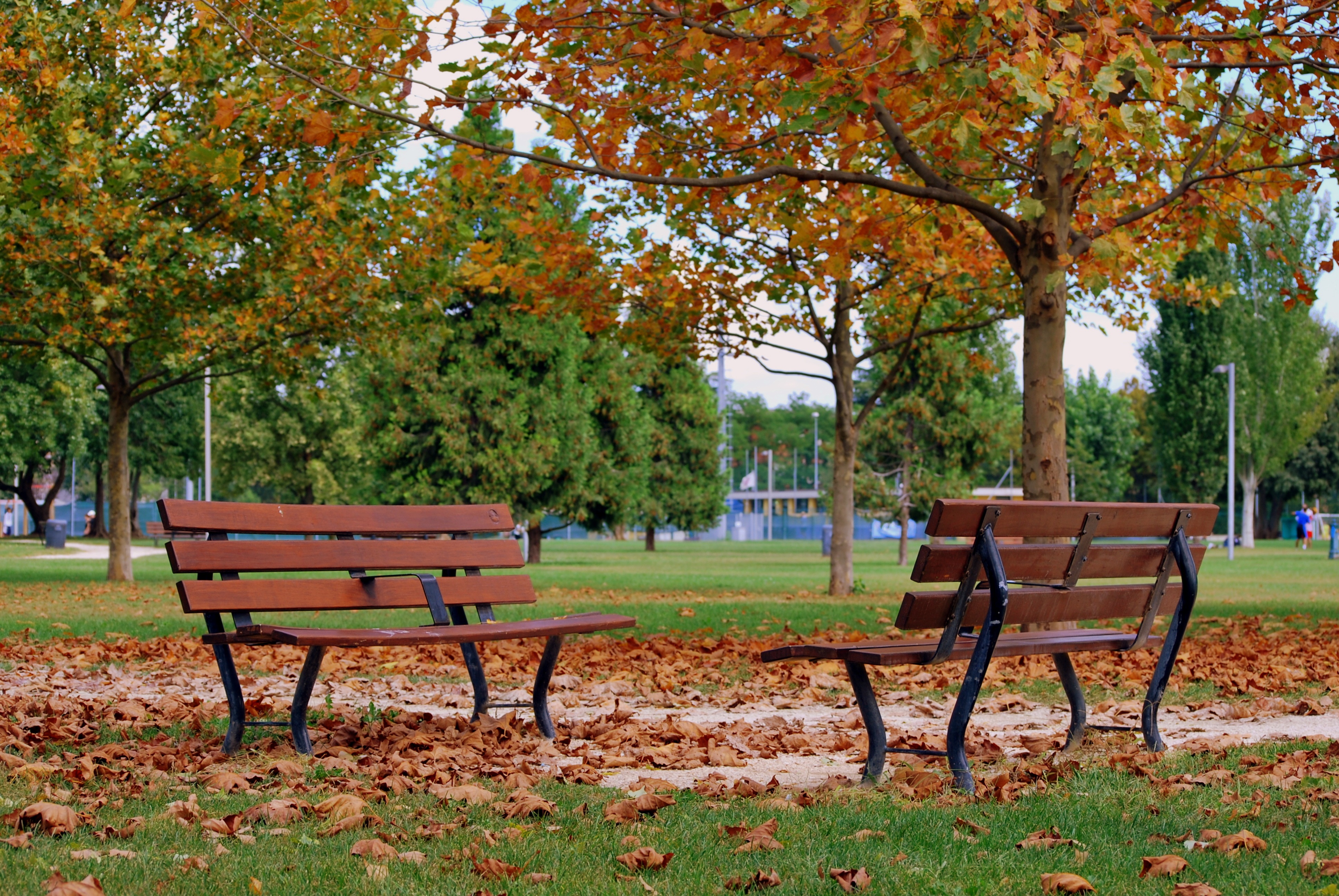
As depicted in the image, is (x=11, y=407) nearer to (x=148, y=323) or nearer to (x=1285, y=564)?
(x=148, y=323)

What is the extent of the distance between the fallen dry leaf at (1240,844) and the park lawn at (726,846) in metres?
0.03

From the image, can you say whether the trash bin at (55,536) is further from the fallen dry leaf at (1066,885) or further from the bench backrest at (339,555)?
the fallen dry leaf at (1066,885)

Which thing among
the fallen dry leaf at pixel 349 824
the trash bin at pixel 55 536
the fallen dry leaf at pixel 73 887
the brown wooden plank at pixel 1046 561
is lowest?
the trash bin at pixel 55 536

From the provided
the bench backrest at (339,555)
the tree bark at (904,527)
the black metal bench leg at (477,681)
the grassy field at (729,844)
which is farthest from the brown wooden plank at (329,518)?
the tree bark at (904,527)

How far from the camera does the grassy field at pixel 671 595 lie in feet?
41.7

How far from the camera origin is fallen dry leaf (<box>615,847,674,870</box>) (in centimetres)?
360

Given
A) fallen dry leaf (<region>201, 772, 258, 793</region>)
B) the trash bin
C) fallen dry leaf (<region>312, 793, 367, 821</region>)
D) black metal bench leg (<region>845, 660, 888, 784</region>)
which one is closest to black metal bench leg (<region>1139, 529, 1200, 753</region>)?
black metal bench leg (<region>845, 660, 888, 784</region>)

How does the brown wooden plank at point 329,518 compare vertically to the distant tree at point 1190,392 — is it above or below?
below

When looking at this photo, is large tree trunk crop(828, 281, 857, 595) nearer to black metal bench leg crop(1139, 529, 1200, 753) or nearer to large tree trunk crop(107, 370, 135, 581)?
large tree trunk crop(107, 370, 135, 581)

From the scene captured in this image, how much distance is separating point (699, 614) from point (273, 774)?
898 centimetres

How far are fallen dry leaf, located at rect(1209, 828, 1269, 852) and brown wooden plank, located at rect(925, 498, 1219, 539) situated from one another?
3.62ft

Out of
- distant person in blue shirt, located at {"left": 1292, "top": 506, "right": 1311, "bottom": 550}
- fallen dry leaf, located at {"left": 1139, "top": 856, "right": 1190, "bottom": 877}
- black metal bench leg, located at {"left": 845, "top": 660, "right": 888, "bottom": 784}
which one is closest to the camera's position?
fallen dry leaf, located at {"left": 1139, "top": 856, "right": 1190, "bottom": 877}

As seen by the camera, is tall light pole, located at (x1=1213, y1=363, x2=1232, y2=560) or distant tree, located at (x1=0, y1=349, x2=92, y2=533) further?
tall light pole, located at (x1=1213, y1=363, x2=1232, y2=560)

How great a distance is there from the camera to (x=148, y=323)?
62.5 ft
